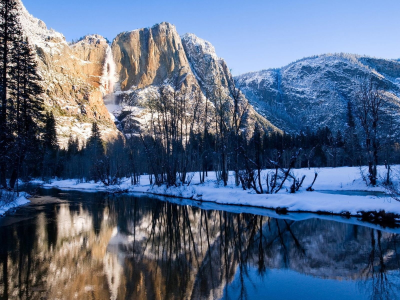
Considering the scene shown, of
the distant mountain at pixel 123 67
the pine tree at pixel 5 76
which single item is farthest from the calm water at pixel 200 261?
the distant mountain at pixel 123 67

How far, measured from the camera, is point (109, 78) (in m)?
178

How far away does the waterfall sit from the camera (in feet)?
563

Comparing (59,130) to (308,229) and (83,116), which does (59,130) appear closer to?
(83,116)

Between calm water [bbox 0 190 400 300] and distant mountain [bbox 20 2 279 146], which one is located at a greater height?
distant mountain [bbox 20 2 279 146]

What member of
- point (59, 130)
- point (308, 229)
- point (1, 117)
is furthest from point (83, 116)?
point (308, 229)

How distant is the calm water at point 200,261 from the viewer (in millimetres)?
6086

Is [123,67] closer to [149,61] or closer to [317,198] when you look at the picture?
[149,61]

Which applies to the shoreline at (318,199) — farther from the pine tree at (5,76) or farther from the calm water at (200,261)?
the pine tree at (5,76)

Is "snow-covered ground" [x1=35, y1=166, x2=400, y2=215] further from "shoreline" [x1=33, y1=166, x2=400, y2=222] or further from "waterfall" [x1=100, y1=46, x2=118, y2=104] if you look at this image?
"waterfall" [x1=100, y1=46, x2=118, y2=104]

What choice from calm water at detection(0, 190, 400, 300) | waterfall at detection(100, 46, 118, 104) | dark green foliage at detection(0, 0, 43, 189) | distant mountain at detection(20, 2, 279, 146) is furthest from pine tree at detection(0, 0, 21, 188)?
waterfall at detection(100, 46, 118, 104)

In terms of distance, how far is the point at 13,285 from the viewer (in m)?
6.33

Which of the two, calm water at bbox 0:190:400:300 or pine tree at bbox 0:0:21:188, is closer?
calm water at bbox 0:190:400:300

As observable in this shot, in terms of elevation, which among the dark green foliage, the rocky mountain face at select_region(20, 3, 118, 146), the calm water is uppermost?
the rocky mountain face at select_region(20, 3, 118, 146)

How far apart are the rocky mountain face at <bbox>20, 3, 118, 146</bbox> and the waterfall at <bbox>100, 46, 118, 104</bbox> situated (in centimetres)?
378
